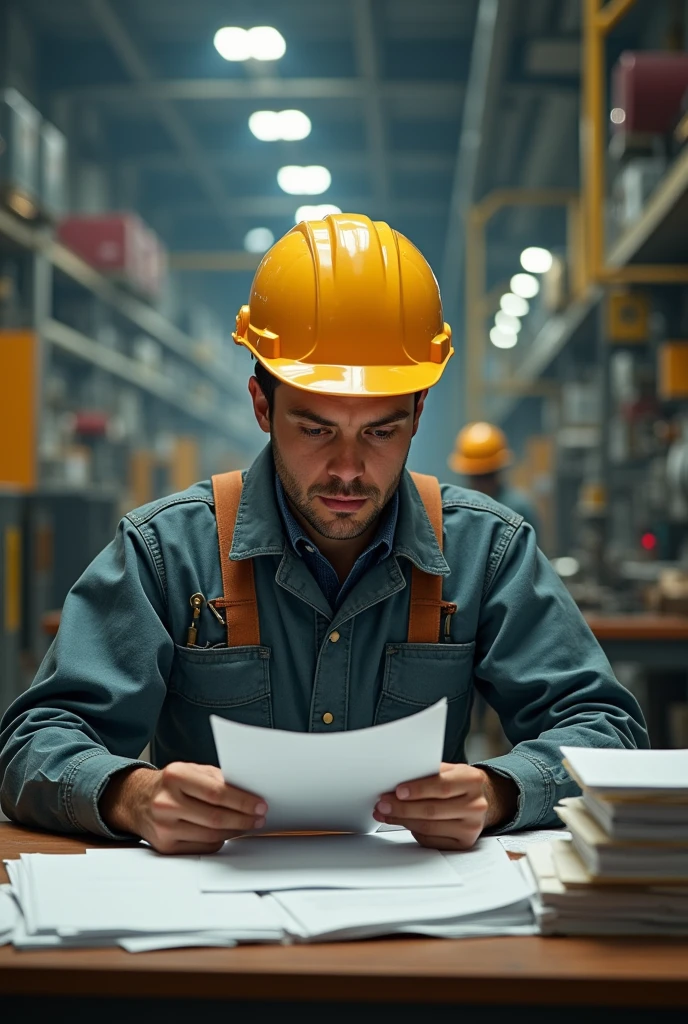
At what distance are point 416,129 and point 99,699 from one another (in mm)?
10162

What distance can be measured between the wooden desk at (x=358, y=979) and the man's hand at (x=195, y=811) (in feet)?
0.83

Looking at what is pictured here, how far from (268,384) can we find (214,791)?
0.75 meters

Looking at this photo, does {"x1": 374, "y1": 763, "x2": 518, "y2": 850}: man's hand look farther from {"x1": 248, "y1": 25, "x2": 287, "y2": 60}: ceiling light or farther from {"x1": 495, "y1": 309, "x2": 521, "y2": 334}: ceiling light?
{"x1": 495, "y1": 309, "x2": 521, "y2": 334}: ceiling light

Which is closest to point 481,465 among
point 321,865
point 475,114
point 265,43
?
point 265,43

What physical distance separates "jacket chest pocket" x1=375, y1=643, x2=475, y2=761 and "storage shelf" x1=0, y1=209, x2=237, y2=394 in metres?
4.49

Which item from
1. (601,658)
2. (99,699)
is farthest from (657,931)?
(99,699)

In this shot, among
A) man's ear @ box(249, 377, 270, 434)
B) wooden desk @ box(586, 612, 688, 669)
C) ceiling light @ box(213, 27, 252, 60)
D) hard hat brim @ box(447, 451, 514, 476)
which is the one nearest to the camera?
man's ear @ box(249, 377, 270, 434)

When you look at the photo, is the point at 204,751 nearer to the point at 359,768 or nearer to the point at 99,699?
the point at 99,699

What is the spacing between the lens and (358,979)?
1.00m

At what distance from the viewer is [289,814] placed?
1.32 m

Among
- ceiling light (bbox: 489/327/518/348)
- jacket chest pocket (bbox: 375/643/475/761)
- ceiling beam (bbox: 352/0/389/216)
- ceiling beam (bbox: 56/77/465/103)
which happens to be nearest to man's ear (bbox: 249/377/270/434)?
jacket chest pocket (bbox: 375/643/475/761)

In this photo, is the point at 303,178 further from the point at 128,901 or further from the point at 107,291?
the point at 128,901

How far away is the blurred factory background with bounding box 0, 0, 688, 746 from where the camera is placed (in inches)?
193

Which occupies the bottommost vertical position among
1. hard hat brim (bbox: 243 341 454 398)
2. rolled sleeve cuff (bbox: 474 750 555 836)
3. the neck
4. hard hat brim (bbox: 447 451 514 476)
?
rolled sleeve cuff (bbox: 474 750 555 836)
